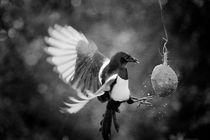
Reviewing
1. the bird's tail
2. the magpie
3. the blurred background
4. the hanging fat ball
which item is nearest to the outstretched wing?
the magpie

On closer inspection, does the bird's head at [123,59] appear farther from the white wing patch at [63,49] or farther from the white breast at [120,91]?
the white wing patch at [63,49]

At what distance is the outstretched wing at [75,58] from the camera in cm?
285

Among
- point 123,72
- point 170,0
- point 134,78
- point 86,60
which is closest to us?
point 123,72

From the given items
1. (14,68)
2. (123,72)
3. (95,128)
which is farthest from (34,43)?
(123,72)

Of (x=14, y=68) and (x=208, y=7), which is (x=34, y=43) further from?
(x=208, y=7)

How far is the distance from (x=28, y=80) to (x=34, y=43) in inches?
18.1

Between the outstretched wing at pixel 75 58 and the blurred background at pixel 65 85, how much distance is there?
2.53 m

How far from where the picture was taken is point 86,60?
2.98 m

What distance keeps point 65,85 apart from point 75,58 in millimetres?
2637

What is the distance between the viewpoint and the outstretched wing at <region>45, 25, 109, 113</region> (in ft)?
9.36

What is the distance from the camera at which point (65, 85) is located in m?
5.64

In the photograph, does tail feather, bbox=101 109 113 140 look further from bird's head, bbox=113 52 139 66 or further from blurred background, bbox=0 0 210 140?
blurred background, bbox=0 0 210 140

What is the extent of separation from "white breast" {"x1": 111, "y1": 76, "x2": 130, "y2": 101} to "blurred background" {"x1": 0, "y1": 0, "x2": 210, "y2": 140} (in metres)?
3.00

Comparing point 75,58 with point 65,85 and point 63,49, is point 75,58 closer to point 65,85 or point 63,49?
point 63,49
